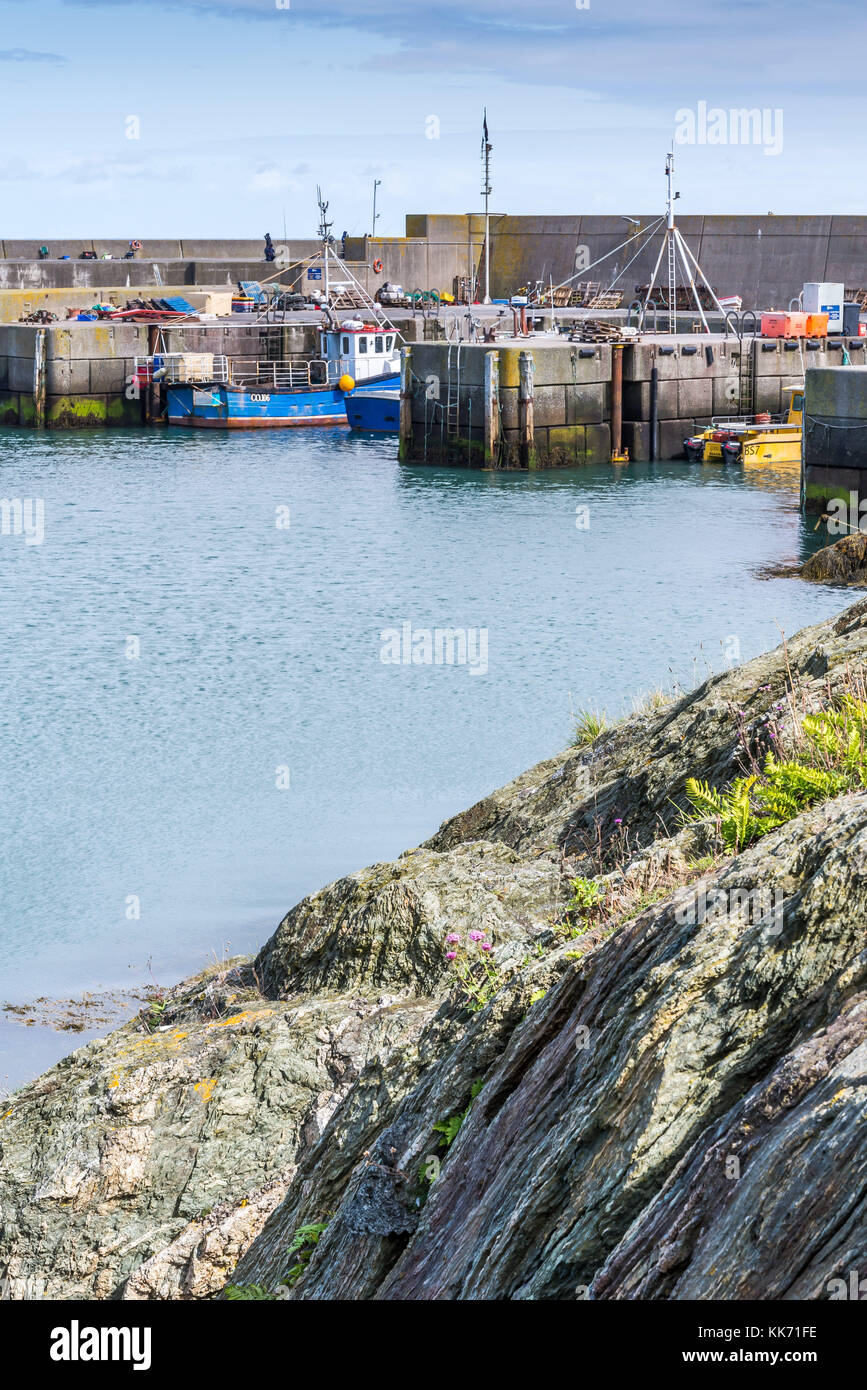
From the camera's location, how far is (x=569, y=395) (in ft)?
154

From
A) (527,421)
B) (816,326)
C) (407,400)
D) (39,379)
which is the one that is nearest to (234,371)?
(39,379)

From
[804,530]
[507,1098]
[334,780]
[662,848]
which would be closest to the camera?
[507,1098]

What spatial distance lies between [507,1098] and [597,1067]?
25.3 inches

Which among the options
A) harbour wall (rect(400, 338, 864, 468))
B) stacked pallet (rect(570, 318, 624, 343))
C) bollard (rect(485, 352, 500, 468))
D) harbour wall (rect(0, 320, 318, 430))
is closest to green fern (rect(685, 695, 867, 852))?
bollard (rect(485, 352, 500, 468))

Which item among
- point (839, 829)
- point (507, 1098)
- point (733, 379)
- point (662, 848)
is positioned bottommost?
point (507, 1098)

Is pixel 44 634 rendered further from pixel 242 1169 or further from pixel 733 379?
pixel 733 379

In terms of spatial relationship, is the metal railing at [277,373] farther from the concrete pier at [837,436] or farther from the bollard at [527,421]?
the concrete pier at [837,436]

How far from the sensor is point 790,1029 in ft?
14.4

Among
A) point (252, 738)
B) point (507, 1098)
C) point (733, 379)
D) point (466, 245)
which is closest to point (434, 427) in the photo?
point (733, 379)

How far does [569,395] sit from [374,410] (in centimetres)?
1115

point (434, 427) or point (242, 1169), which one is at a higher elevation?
point (434, 427)

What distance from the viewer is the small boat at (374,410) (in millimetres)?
55469

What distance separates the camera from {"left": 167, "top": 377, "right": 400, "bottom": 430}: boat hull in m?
57.5

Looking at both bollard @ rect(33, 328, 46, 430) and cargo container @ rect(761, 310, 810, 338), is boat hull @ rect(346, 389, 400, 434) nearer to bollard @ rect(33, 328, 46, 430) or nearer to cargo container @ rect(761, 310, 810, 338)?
bollard @ rect(33, 328, 46, 430)
